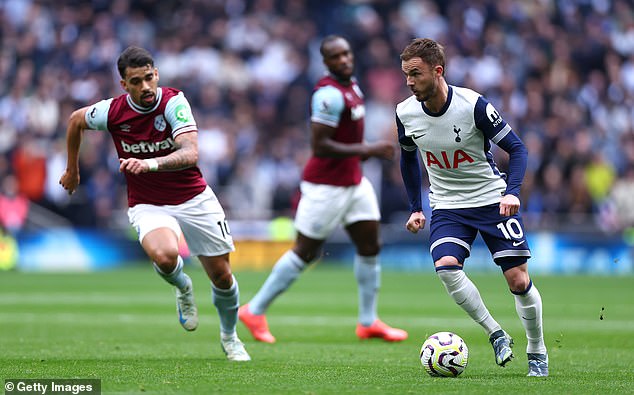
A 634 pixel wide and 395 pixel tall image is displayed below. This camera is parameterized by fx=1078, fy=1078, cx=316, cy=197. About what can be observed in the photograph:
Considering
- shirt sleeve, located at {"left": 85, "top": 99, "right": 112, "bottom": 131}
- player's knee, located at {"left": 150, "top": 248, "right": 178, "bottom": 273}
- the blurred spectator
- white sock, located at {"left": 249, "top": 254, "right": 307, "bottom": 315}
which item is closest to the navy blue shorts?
player's knee, located at {"left": 150, "top": 248, "right": 178, "bottom": 273}

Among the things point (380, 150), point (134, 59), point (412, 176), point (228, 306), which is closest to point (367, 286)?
point (380, 150)

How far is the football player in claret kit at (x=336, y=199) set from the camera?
35.4ft

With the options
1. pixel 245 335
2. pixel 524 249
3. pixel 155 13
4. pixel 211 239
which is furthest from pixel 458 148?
pixel 155 13

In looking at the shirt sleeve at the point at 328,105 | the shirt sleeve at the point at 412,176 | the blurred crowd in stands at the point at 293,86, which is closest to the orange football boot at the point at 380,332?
the shirt sleeve at the point at 328,105

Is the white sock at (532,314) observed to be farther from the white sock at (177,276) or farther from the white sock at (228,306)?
the white sock at (177,276)

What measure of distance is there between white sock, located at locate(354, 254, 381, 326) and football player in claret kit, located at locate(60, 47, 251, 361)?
224cm

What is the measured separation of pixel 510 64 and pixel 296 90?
4732 mm

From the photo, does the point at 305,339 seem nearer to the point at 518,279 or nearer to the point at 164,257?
the point at 164,257

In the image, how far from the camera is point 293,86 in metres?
23.7

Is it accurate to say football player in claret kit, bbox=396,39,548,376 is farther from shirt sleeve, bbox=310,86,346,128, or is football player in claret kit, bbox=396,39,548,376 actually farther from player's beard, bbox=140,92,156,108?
shirt sleeve, bbox=310,86,346,128

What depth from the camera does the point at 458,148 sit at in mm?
7812
